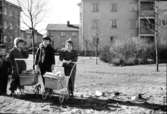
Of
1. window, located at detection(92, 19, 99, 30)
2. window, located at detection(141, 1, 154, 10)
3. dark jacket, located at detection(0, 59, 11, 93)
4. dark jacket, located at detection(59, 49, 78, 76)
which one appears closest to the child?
dark jacket, located at detection(0, 59, 11, 93)

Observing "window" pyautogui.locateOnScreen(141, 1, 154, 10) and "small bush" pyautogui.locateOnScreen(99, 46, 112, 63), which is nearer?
"small bush" pyautogui.locateOnScreen(99, 46, 112, 63)

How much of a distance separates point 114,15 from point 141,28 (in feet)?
20.1

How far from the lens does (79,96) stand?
26.3ft

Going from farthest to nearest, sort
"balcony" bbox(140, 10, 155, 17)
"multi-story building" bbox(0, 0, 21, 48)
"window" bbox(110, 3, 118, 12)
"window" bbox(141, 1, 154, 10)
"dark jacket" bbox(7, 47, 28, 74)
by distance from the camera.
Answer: "multi-story building" bbox(0, 0, 21, 48) → "window" bbox(110, 3, 118, 12) → "window" bbox(141, 1, 154, 10) → "balcony" bbox(140, 10, 155, 17) → "dark jacket" bbox(7, 47, 28, 74)

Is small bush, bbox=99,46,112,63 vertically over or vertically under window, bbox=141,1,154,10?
under

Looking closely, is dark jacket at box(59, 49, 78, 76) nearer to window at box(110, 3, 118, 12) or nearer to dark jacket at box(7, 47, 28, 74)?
dark jacket at box(7, 47, 28, 74)

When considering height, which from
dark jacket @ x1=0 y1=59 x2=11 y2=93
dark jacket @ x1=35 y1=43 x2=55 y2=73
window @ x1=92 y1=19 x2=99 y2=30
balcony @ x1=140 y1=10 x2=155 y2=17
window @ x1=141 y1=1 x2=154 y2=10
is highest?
window @ x1=141 y1=1 x2=154 y2=10

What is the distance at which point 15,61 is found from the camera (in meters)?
7.65

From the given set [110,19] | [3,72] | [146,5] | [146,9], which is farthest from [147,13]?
[3,72]

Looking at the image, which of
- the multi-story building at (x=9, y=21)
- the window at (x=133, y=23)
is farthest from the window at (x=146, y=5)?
the multi-story building at (x=9, y=21)

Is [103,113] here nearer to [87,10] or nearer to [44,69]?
[44,69]

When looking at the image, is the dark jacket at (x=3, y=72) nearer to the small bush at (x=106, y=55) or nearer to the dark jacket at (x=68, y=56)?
the dark jacket at (x=68, y=56)

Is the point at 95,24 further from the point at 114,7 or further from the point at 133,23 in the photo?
the point at 133,23

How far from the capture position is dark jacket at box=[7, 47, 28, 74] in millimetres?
7586
